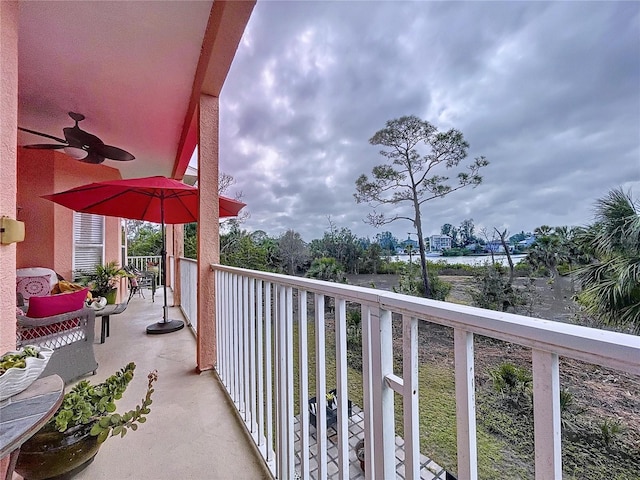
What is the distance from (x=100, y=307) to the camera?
3.52m

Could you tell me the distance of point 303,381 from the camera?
1.31 meters

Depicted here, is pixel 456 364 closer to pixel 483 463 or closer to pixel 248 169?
pixel 483 463

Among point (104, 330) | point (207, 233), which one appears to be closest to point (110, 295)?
point (104, 330)

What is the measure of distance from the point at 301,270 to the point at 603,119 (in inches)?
179

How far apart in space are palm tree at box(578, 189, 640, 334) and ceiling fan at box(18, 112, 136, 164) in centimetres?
516

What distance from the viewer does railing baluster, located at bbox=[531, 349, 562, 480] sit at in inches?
19.2

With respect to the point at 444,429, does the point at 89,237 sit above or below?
above

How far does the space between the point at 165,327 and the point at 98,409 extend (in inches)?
115

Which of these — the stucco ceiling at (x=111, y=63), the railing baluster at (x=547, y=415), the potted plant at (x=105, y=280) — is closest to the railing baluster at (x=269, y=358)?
the railing baluster at (x=547, y=415)

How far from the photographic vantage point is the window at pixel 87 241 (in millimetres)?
5461

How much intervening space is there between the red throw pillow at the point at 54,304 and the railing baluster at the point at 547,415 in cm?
333

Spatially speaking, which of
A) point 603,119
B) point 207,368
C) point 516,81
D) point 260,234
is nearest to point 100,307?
point 207,368

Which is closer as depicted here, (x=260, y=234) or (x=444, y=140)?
(x=260, y=234)

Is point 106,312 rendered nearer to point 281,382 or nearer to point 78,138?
point 78,138
